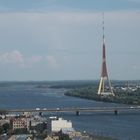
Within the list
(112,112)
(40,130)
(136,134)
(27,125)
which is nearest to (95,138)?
(136,134)

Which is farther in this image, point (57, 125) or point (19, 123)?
point (19, 123)

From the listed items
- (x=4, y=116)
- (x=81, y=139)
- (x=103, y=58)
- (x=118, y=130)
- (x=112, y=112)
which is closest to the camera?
(x=81, y=139)

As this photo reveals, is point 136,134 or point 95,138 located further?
point 136,134

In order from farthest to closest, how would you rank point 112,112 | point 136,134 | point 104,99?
point 104,99, point 112,112, point 136,134

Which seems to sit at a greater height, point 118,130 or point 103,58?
point 103,58

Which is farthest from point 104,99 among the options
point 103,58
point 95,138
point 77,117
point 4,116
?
point 95,138

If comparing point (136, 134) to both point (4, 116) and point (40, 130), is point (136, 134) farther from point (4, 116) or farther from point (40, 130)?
point (4, 116)

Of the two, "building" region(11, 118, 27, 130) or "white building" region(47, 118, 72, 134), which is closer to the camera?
"white building" region(47, 118, 72, 134)

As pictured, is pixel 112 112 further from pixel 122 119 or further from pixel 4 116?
pixel 4 116

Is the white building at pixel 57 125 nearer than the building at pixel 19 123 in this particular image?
Yes
